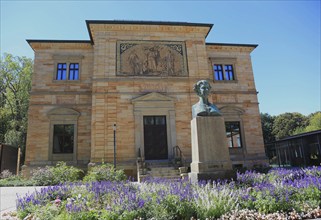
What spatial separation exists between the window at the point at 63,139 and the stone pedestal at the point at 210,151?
1396 centimetres

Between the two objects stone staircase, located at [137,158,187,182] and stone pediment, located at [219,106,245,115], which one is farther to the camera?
stone pediment, located at [219,106,245,115]

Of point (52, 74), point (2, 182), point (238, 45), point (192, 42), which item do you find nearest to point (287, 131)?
point (238, 45)

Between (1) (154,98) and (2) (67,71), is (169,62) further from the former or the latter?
(2) (67,71)

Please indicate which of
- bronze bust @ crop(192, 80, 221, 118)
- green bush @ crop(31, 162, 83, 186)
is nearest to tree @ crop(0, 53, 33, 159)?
green bush @ crop(31, 162, 83, 186)

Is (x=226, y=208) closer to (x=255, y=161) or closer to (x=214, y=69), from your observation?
(x=255, y=161)

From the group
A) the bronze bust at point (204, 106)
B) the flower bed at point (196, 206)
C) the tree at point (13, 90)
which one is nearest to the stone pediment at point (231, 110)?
the bronze bust at point (204, 106)

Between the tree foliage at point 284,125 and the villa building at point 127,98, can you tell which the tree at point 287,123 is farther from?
the villa building at point 127,98

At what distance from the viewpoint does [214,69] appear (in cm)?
2297

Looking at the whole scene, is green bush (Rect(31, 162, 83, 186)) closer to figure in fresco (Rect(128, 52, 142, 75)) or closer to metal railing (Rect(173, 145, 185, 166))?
metal railing (Rect(173, 145, 185, 166))

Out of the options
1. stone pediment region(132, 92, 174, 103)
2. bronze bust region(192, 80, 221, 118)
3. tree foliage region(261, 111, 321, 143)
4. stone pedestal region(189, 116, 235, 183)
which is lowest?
stone pedestal region(189, 116, 235, 183)

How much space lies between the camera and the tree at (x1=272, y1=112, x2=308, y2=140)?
52750 mm

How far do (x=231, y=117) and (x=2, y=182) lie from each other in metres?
18.4

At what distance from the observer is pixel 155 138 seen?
18.8 m

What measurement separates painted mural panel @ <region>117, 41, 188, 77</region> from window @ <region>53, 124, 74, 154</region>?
21.1ft
